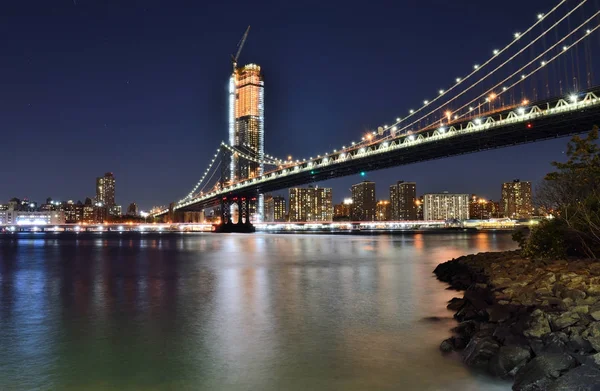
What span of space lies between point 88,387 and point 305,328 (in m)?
4.50

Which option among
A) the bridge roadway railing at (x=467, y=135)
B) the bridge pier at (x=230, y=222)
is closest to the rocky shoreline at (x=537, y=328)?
the bridge roadway railing at (x=467, y=135)

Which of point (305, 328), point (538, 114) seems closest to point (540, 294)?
point (305, 328)

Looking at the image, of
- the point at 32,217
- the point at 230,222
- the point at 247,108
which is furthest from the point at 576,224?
the point at 32,217

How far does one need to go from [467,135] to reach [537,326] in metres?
36.1

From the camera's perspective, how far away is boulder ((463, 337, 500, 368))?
22.6 ft

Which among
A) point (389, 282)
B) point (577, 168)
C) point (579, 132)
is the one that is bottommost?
point (389, 282)

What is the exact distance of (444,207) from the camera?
181500 millimetres

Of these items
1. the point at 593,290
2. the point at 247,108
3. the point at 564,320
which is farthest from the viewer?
the point at 247,108

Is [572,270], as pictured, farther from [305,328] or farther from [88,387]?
[88,387]

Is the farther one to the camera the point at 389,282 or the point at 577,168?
the point at 389,282

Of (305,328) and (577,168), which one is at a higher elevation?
(577,168)

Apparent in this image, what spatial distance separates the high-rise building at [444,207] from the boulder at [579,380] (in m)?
180

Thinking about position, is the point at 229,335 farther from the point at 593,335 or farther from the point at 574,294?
the point at 574,294

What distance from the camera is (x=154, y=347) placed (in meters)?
8.34
